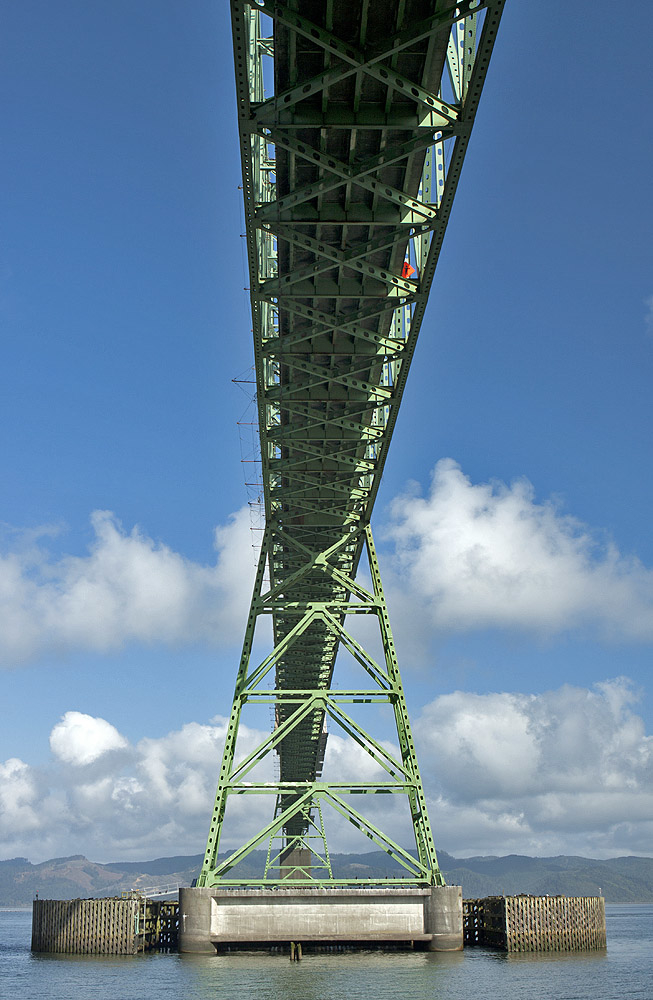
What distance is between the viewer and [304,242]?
2286 centimetres

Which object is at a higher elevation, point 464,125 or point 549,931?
point 464,125

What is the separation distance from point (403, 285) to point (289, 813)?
17019 mm

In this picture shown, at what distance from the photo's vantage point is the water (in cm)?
2350

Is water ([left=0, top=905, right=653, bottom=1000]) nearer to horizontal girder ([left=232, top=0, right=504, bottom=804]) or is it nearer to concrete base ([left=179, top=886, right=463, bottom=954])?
concrete base ([left=179, top=886, right=463, bottom=954])

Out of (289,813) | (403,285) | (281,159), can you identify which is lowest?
(289,813)

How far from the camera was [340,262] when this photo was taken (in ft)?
75.9

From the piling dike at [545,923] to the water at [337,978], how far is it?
3.28 ft

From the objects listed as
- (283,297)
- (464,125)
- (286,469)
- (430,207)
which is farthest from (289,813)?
(464,125)

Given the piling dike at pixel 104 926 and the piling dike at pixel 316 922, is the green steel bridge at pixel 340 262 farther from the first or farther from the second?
the piling dike at pixel 104 926

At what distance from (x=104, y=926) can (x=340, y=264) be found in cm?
2654

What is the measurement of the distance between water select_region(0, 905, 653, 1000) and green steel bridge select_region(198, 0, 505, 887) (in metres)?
2.70

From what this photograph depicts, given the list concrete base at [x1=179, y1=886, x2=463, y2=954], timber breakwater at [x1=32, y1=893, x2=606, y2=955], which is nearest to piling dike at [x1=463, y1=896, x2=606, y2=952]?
timber breakwater at [x1=32, y1=893, x2=606, y2=955]

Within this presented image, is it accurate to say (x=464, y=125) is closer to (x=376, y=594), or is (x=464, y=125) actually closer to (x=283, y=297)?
(x=283, y=297)

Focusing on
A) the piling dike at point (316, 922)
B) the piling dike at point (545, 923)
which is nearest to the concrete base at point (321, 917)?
the piling dike at point (316, 922)
